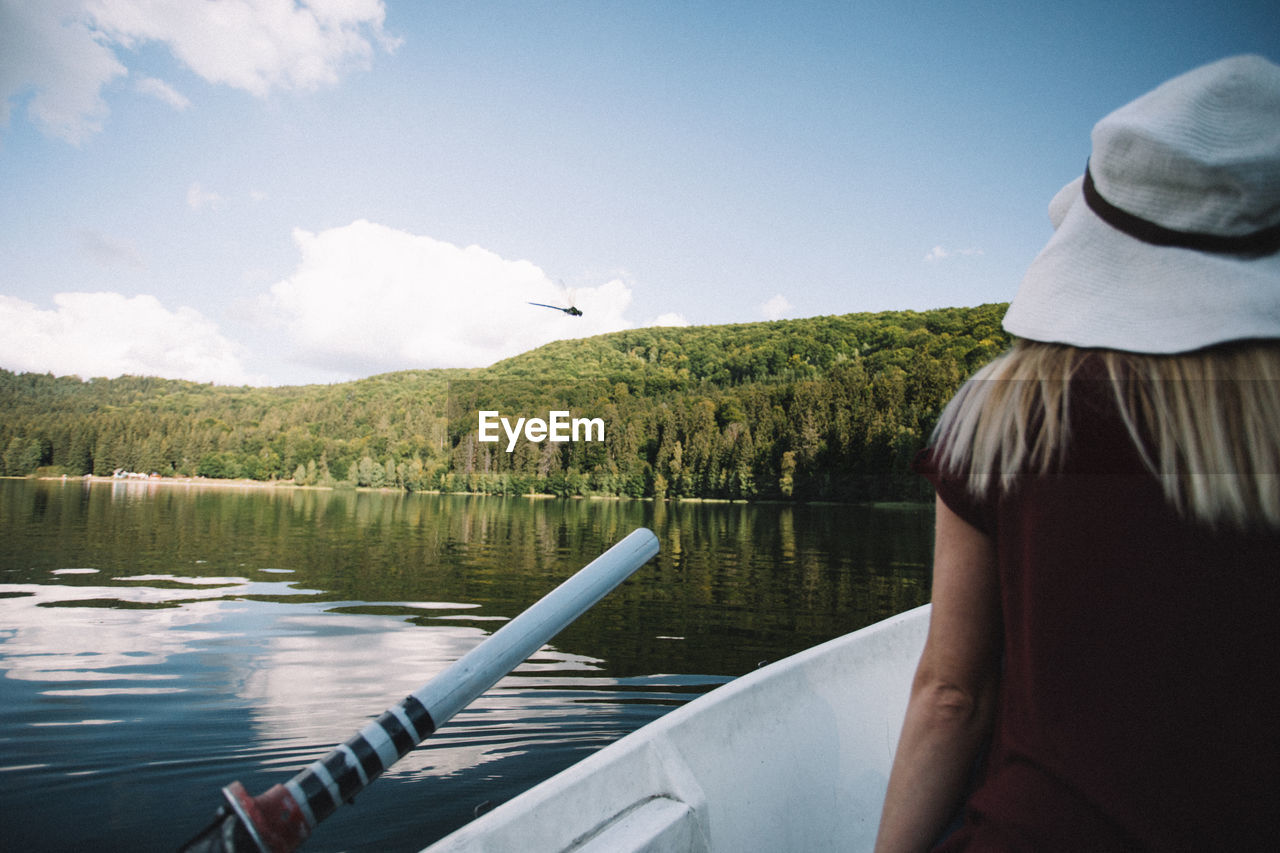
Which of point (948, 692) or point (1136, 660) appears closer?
point (1136, 660)

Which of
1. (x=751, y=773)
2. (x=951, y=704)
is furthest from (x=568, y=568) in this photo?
(x=951, y=704)

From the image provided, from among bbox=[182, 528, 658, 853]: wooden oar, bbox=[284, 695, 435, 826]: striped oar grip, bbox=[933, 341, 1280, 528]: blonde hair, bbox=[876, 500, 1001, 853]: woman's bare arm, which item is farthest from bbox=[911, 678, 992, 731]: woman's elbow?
bbox=[284, 695, 435, 826]: striped oar grip

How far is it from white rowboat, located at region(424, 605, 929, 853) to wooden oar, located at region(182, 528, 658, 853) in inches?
24.6

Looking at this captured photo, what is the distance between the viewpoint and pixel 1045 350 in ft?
2.45

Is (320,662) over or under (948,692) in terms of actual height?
under

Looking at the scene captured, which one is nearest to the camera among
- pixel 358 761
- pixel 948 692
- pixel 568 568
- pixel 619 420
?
pixel 948 692

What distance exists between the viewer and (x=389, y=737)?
138 centimetres

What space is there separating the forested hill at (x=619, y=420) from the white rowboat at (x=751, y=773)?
6084 centimetres

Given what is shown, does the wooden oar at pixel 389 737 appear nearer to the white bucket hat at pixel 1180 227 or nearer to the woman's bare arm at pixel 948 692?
the woman's bare arm at pixel 948 692

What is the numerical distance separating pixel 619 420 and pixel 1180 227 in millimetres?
81864

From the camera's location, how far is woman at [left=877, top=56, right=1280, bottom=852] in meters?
0.64

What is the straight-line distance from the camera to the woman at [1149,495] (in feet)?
2.10

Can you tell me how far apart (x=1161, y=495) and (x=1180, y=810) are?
11.7 inches

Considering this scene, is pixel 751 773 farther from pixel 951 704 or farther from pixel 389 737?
pixel 951 704
